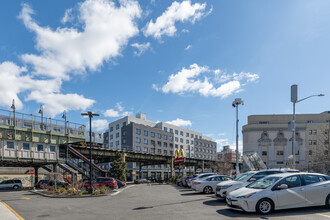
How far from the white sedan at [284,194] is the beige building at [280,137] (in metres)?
76.3

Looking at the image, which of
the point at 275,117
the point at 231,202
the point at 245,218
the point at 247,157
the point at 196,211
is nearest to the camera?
the point at 245,218

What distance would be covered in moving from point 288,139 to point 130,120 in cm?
5278

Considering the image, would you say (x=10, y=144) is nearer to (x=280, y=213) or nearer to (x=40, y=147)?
(x=40, y=147)

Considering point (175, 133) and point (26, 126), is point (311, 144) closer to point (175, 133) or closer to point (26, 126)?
point (175, 133)

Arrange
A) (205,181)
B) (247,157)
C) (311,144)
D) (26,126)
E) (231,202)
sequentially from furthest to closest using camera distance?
(311,144), (247,157), (26,126), (205,181), (231,202)

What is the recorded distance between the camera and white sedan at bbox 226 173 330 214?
983cm

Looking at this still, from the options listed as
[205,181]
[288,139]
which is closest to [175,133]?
[288,139]

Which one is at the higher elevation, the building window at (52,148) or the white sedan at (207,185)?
the building window at (52,148)

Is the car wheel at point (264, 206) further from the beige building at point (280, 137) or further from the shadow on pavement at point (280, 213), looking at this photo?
the beige building at point (280, 137)

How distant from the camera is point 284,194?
1000cm

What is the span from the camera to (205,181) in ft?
62.4

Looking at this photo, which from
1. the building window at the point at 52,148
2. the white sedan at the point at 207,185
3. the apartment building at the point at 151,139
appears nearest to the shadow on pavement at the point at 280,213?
the white sedan at the point at 207,185

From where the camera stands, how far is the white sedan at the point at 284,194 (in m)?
9.83

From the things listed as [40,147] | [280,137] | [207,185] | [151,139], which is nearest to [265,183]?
[207,185]
